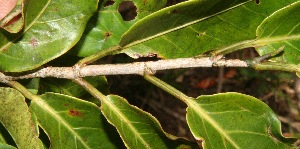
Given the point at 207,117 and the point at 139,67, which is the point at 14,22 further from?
the point at 207,117

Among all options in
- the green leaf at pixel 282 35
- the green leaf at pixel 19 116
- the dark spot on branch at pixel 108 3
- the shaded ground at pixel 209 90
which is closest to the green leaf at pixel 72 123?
the green leaf at pixel 19 116

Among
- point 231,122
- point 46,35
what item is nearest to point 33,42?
point 46,35

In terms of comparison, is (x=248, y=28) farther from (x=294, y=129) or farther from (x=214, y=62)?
(x=294, y=129)

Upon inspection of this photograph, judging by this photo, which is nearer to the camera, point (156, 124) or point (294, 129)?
point (156, 124)

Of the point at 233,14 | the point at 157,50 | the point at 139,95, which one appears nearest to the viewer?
the point at 233,14

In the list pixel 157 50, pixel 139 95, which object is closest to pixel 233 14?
pixel 157 50

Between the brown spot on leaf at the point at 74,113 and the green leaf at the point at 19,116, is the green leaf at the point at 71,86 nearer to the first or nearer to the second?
the brown spot on leaf at the point at 74,113

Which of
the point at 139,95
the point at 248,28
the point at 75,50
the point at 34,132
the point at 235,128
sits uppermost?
the point at 139,95

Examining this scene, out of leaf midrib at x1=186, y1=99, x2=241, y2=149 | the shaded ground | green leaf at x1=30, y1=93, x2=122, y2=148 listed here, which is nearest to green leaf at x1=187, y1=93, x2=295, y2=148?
leaf midrib at x1=186, y1=99, x2=241, y2=149
